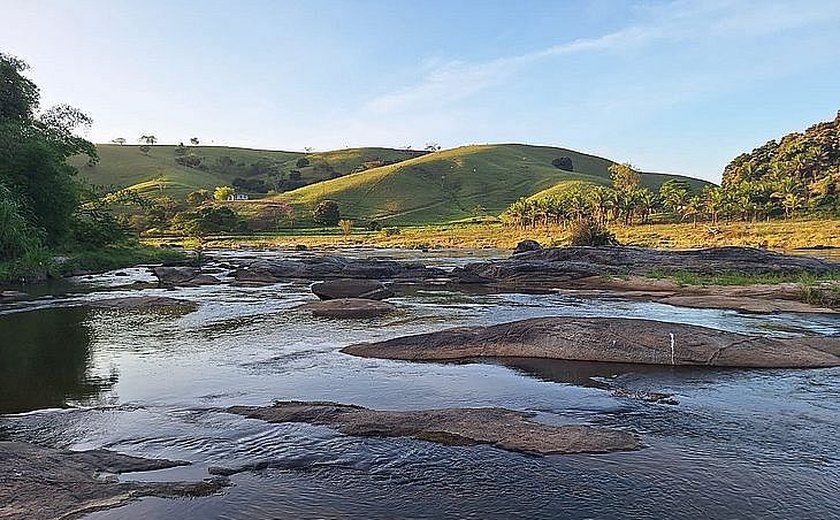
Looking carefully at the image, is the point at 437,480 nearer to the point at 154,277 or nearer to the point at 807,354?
the point at 807,354

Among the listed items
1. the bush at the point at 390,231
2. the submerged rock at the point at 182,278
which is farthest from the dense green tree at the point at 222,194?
the submerged rock at the point at 182,278

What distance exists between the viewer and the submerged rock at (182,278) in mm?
53000

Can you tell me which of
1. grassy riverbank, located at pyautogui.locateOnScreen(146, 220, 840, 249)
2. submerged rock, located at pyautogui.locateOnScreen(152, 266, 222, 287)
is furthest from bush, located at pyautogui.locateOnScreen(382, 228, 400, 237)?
submerged rock, located at pyautogui.locateOnScreen(152, 266, 222, 287)

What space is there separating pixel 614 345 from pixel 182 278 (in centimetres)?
4252

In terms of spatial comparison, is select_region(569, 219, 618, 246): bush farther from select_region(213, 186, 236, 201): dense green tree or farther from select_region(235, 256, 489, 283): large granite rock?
select_region(213, 186, 236, 201): dense green tree

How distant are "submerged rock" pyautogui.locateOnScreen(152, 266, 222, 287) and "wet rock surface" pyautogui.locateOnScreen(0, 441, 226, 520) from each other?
137 feet

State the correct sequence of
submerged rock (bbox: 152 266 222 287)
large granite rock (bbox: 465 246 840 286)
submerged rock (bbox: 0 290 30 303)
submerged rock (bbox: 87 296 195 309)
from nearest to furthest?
submerged rock (bbox: 87 296 195 309), submerged rock (bbox: 0 290 30 303), large granite rock (bbox: 465 246 840 286), submerged rock (bbox: 152 266 222 287)

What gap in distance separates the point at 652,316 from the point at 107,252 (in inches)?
2327

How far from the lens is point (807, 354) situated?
19797mm

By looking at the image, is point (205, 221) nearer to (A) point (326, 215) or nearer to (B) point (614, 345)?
(A) point (326, 215)

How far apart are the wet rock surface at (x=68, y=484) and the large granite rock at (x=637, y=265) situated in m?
42.3

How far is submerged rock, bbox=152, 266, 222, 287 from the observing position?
53.0m

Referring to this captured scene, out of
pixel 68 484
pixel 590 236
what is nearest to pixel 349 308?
pixel 68 484

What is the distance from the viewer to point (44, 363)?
21.7 meters
